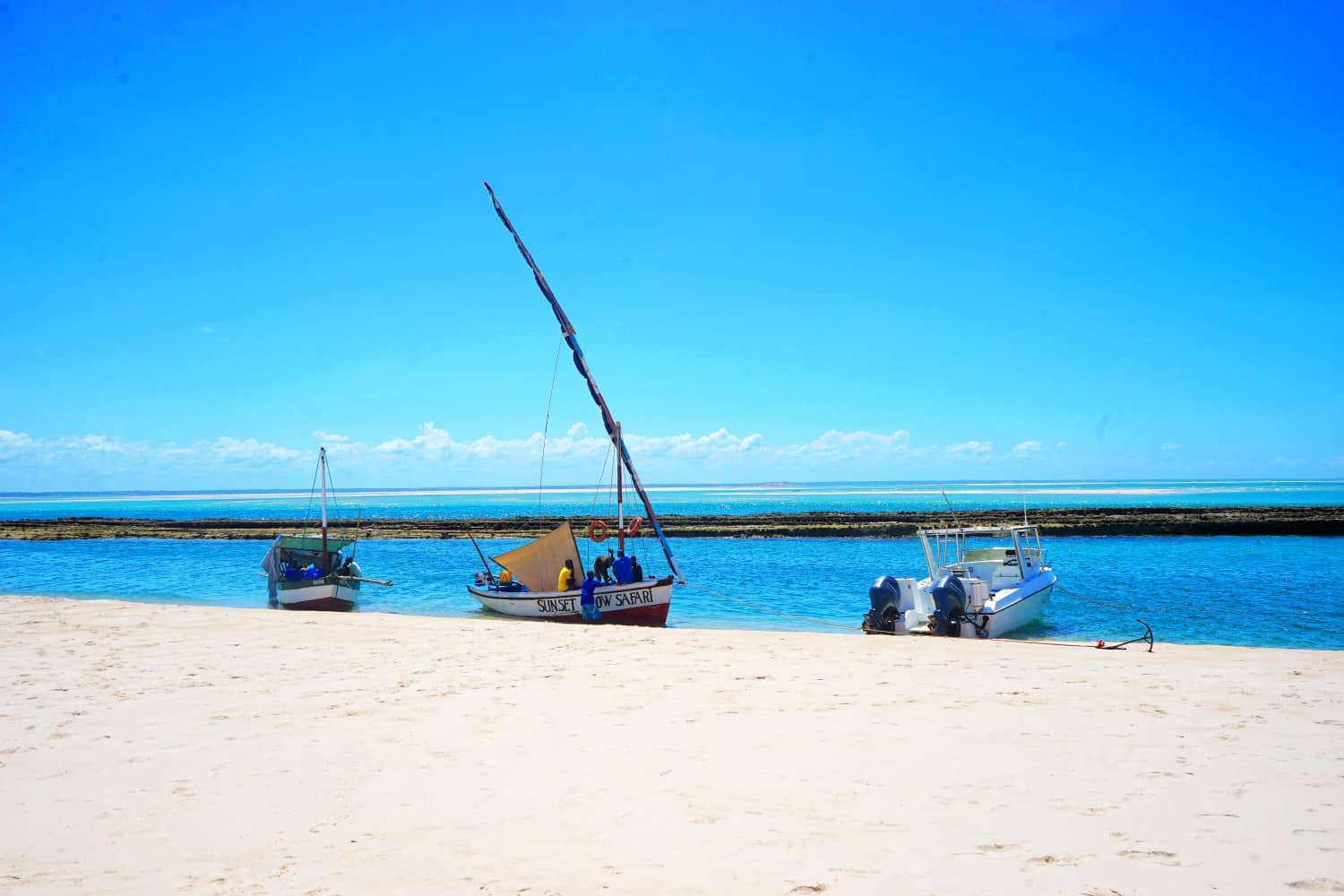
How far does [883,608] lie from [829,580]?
16187 millimetres

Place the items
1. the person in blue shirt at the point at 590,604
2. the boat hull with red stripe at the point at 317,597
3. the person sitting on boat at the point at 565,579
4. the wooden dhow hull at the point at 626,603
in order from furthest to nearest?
the boat hull with red stripe at the point at 317,597 < the person sitting on boat at the point at 565,579 < the person in blue shirt at the point at 590,604 < the wooden dhow hull at the point at 626,603

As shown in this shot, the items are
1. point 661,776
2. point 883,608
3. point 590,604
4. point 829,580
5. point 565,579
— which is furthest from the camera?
point 829,580

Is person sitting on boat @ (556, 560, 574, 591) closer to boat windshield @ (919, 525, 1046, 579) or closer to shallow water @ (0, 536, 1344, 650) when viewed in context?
shallow water @ (0, 536, 1344, 650)

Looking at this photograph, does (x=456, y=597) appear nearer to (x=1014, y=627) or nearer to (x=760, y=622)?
(x=760, y=622)

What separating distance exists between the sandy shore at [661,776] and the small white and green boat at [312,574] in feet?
46.9

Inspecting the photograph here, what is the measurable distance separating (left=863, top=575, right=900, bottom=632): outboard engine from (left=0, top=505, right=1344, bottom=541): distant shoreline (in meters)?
41.6

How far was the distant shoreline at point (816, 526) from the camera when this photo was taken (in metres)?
57.5

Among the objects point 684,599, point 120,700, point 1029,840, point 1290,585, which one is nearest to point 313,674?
point 120,700

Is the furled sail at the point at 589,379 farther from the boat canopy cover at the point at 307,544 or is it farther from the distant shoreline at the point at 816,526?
the distant shoreline at the point at 816,526

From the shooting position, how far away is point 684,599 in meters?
30.8

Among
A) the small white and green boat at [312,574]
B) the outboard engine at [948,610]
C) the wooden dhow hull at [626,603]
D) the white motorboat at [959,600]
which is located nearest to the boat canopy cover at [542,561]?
the wooden dhow hull at [626,603]

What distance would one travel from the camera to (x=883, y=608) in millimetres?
19969

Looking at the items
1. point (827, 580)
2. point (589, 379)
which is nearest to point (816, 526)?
point (827, 580)

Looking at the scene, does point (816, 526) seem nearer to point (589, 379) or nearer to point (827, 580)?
point (827, 580)
